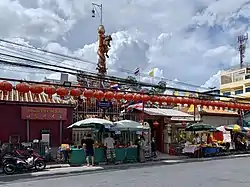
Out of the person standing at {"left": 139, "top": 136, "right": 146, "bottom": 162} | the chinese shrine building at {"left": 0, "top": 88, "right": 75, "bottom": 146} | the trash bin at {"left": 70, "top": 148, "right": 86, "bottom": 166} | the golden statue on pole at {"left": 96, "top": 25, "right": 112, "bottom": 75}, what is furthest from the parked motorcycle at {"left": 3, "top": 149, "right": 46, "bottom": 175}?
the golden statue on pole at {"left": 96, "top": 25, "right": 112, "bottom": 75}

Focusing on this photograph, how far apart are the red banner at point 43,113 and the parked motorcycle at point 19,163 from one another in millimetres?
4861

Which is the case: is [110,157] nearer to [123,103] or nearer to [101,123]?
[101,123]

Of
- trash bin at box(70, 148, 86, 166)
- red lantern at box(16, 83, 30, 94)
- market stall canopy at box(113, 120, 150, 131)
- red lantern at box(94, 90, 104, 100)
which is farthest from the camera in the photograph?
market stall canopy at box(113, 120, 150, 131)

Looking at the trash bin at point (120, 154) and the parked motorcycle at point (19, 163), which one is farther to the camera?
the trash bin at point (120, 154)

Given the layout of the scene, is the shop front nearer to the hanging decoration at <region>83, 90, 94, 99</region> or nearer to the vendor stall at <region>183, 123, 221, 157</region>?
the hanging decoration at <region>83, 90, 94, 99</region>

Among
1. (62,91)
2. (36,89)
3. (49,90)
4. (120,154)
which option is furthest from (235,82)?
(36,89)

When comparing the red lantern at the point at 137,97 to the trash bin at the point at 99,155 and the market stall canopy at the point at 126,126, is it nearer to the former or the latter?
the market stall canopy at the point at 126,126

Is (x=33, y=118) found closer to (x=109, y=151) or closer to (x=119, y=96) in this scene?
(x=109, y=151)

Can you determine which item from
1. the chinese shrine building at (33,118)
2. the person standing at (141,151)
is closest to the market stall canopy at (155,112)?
the person standing at (141,151)

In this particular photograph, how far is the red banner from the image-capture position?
22.6 metres

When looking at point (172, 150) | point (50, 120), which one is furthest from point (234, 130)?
point (50, 120)

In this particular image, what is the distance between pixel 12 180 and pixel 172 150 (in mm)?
15752

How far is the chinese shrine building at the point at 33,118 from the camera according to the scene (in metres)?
22.1

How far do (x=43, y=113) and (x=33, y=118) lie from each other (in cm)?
71
